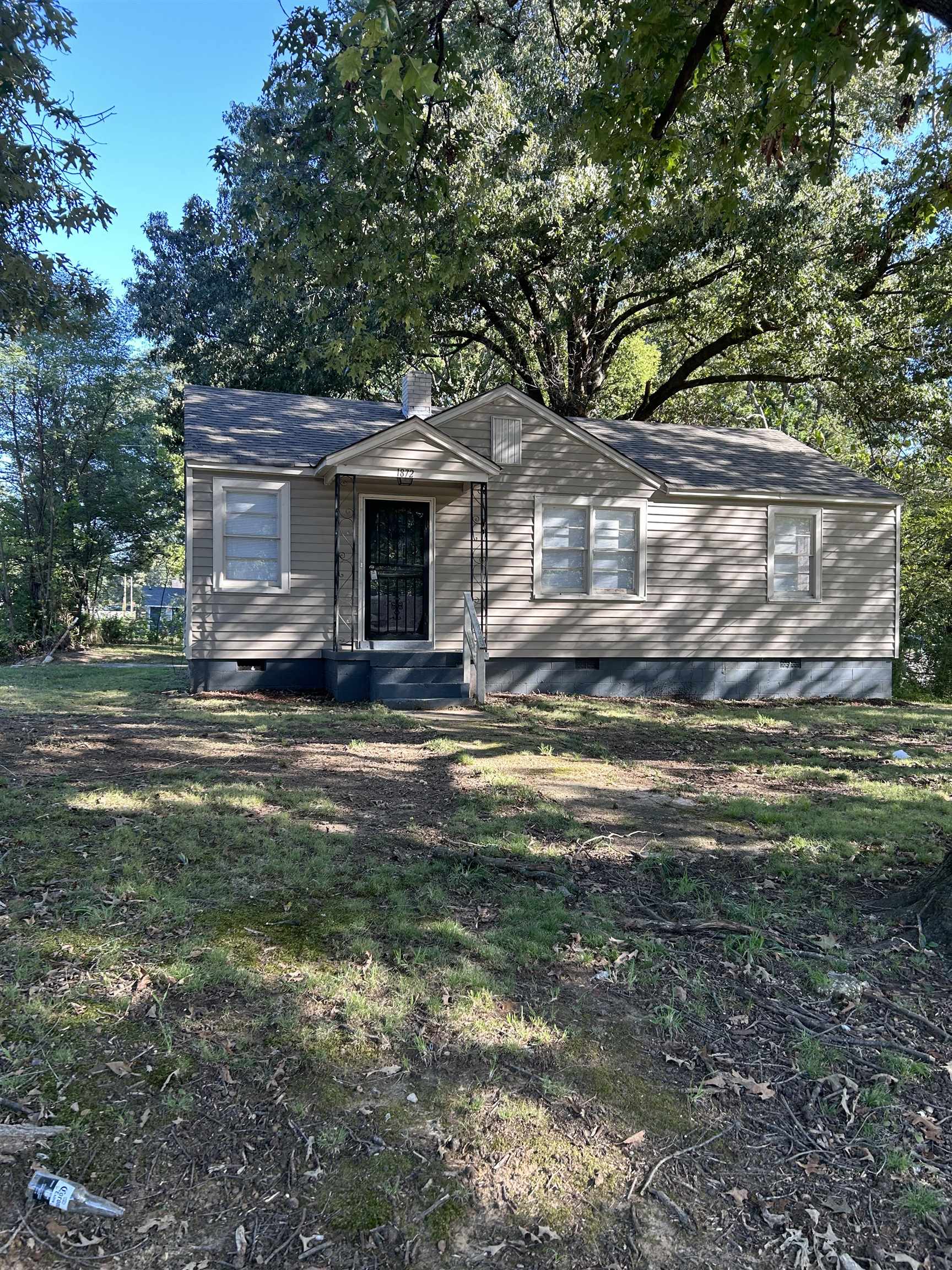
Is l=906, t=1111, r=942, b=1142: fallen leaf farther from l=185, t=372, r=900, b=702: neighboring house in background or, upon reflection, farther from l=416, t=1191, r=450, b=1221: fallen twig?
l=185, t=372, r=900, b=702: neighboring house in background

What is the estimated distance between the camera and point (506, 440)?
464 inches

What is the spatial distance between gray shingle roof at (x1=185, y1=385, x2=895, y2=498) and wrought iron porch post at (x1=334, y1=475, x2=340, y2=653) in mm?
608

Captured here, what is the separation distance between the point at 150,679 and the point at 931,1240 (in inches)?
477

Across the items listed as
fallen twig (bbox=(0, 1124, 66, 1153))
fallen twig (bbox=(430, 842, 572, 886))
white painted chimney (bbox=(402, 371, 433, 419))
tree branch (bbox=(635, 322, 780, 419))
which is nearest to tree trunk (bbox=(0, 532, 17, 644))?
white painted chimney (bbox=(402, 371, 433, 419))

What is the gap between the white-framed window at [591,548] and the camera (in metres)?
12.1

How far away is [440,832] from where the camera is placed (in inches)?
189

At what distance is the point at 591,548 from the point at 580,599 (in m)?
0.79

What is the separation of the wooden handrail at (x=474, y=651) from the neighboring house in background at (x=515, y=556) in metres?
0.07

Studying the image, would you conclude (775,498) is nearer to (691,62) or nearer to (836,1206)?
(691,62)

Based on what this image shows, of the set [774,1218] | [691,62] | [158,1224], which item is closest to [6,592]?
[691,62]

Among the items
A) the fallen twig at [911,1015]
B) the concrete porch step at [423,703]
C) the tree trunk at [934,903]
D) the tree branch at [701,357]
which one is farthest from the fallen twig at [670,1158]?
the tree branch at [701,357]

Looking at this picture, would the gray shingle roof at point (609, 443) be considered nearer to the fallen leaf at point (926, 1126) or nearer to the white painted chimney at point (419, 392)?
the white painted chimney at point (419, 392)

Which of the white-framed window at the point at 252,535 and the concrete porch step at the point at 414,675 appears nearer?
the concrete porch step at the point at 414,675

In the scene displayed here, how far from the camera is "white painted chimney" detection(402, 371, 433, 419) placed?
12.7 m
